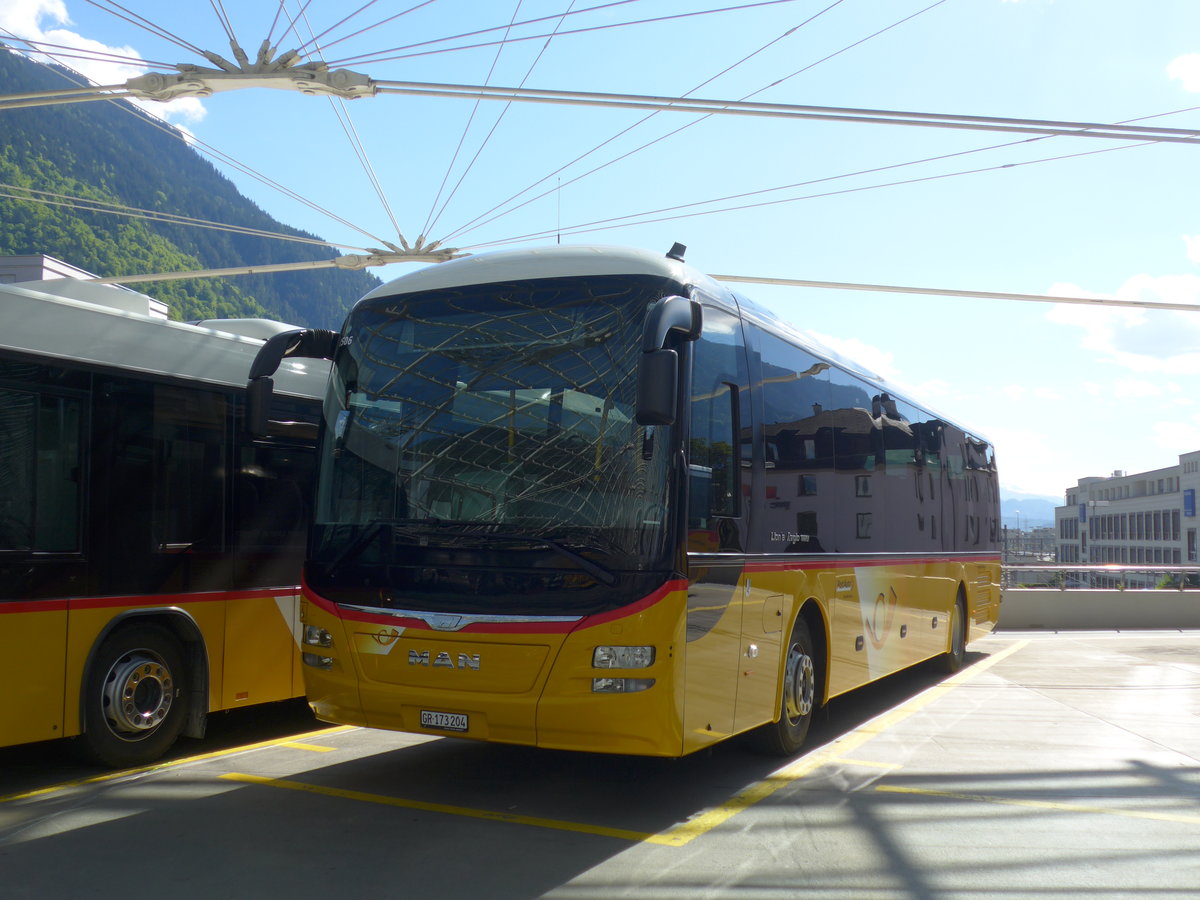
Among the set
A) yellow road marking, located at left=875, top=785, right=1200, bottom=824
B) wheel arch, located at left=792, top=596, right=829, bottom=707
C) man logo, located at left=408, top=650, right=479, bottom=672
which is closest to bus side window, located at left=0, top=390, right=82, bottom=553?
man logo, located at left=408, top=650, right=479, bottom=672

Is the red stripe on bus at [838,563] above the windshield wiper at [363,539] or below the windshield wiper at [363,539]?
below

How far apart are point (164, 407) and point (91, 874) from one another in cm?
383

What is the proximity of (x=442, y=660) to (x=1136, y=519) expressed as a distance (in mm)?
129494

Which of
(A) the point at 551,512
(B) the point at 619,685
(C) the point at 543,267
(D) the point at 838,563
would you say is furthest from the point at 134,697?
(D) the point at 838,563

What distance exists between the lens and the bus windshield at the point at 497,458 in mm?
6375

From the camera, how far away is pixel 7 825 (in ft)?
20.4

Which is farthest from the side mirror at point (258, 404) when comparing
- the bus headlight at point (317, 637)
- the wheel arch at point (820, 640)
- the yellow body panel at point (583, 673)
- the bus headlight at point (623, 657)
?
the wheel arch at point (820, 640)

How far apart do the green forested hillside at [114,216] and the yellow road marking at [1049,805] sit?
160 feet

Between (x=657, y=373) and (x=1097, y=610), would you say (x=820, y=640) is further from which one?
(x=1097, y=610)

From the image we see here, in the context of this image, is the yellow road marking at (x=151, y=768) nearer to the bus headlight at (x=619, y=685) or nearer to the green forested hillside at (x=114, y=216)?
the bus headlight at (x=619, y=685)

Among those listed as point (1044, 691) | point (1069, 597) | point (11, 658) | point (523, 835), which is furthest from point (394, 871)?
point (1069, 597)

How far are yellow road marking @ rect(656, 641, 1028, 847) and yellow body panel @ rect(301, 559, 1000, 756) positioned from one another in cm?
40

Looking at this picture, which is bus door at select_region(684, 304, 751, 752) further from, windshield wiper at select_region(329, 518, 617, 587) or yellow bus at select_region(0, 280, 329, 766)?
yellow bus at select_region(0, 280, 329, 766)

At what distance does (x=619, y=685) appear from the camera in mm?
6246
